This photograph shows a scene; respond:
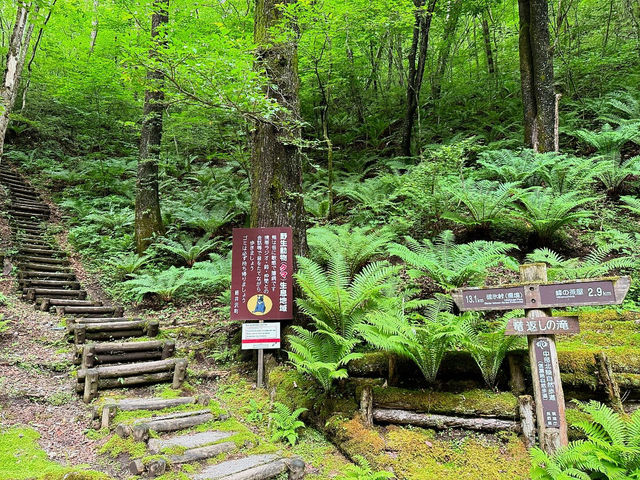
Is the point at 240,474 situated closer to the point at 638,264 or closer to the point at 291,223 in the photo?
the point at 291,223

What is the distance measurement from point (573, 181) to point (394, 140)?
21.4 ft

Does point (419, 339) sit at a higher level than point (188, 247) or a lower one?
lower

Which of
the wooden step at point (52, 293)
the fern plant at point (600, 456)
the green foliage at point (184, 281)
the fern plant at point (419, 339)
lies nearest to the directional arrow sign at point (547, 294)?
the fern plant at point (419, 339)

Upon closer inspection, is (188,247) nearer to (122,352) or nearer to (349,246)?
(122,352)

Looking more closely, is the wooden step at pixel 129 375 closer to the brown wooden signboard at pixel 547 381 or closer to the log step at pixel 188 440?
the log step at pixel 188 440

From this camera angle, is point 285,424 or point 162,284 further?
point 162,284

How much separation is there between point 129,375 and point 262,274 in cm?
193

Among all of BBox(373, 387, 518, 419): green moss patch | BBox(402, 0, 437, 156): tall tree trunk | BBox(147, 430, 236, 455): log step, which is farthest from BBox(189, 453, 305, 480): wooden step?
BBox(402, 0, 437, 156): tall tree trunk

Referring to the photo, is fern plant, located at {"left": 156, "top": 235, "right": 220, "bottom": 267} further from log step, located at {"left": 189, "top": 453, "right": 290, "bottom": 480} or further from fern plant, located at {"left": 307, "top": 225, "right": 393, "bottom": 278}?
log step, located at {"left": 189, "top": 453, "right": 290, "bottom": 480}

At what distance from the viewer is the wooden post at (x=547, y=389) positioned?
286 cm

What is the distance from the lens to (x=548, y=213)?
5719 mm

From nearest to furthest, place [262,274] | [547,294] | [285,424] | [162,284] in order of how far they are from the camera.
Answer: [547,294], [285,424], [262,274], [162,284]

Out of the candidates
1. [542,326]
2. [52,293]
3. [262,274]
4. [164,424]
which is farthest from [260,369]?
[52,293]

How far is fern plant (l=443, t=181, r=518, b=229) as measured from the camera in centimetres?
603
